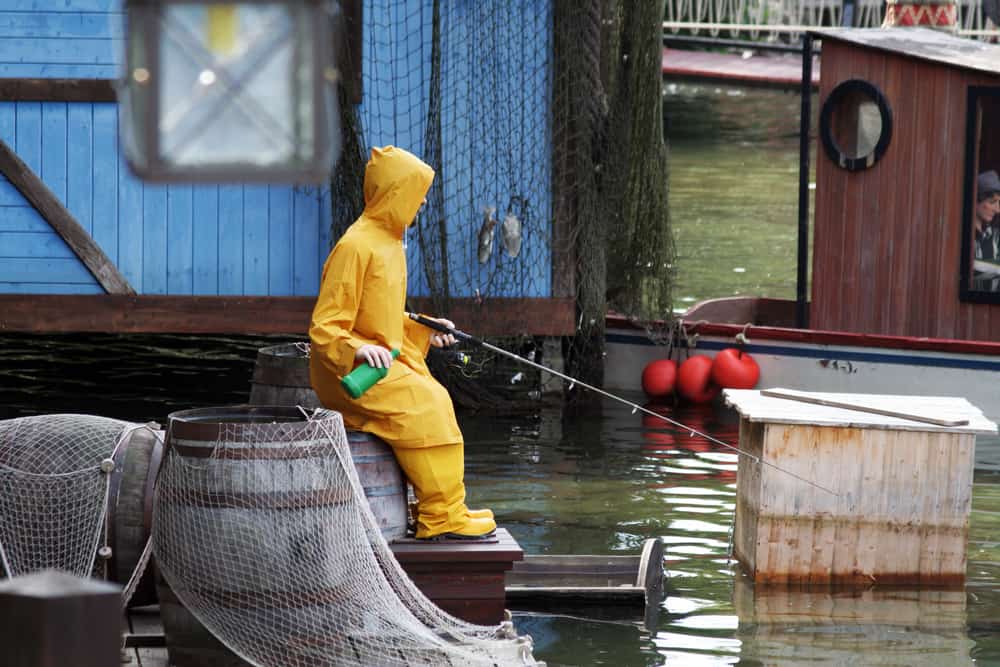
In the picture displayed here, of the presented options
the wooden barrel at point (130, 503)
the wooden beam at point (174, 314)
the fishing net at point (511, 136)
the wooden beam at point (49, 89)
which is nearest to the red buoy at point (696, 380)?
the fishing net at point (511, 136)

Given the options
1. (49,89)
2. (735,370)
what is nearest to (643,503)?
(735,370)

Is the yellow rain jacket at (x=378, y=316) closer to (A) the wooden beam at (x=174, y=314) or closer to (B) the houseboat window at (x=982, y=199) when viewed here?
(A) the wooden beam at (x=174, y=314)

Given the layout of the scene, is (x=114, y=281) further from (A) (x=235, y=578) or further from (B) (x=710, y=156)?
(B) (x=710, y=156)

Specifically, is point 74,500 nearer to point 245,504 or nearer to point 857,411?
point 245,504

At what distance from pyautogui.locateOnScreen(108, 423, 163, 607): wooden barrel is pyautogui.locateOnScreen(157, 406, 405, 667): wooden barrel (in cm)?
41

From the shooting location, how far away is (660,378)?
11.8m

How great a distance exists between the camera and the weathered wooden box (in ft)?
22.5

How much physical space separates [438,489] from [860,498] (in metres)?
2.17

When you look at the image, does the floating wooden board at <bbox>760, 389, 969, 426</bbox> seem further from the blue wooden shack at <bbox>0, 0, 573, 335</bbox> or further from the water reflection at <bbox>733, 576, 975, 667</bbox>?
the blue wooden shack at <bbox>0, 0, 573, 335</bbox>

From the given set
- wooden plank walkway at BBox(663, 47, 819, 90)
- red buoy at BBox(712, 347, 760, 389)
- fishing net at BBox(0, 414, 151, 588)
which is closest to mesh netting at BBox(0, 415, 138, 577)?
fishing net at BBox(0, 414, 151, 588)

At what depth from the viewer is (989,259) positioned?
11.1 meters

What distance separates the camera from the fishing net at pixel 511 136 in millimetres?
10539

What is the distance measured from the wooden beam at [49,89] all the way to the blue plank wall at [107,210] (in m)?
0.04

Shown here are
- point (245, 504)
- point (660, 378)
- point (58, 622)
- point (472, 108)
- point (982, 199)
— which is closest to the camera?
point (58, 622)
